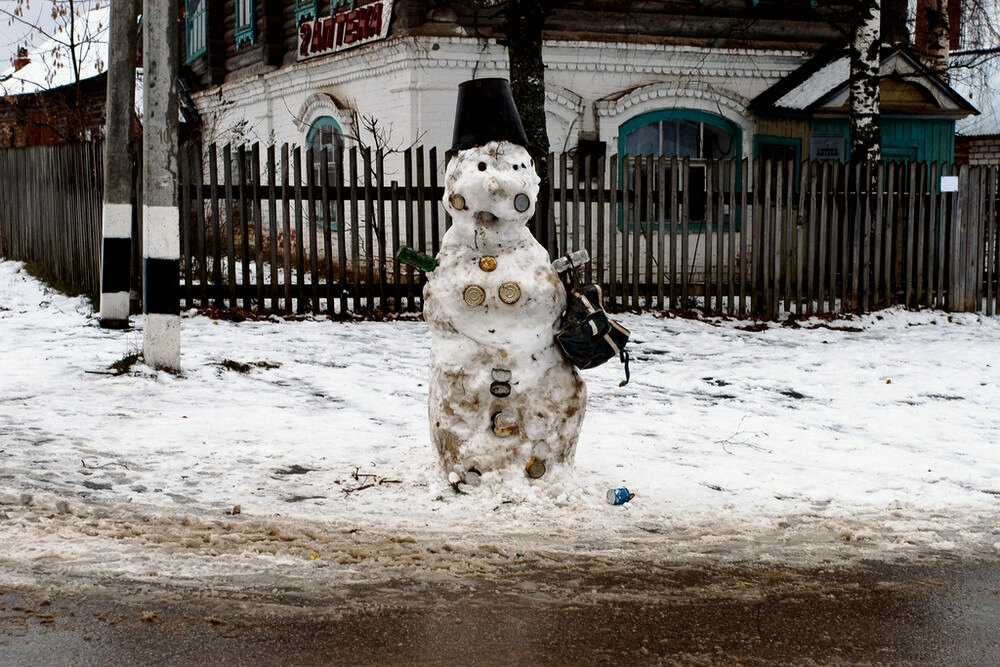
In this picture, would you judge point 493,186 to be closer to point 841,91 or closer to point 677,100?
point 841,91

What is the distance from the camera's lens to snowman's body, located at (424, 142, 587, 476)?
5.15 metres

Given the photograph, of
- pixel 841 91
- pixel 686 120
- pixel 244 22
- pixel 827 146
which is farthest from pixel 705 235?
pixel 244 22

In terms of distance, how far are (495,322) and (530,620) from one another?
168 centimetres

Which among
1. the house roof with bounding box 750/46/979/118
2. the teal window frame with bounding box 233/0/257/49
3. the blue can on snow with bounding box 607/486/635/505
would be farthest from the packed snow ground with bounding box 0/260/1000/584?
the teal window frame with bounding box 233/0/257/49

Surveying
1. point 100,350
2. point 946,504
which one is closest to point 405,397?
point 100,350

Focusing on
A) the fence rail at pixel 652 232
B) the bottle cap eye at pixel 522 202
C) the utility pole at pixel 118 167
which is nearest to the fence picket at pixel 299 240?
the fence rail at pixel 652 232

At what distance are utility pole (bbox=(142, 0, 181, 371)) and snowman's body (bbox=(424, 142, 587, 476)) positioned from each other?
133 inches

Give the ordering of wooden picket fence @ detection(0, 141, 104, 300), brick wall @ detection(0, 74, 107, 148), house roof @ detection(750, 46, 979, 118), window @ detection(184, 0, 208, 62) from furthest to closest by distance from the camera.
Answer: brick wall @ detection(0, 74, 107, 148), window @ detection(184, 0, 208, 62), house roof @ detection(750, 46, 979, 118), wooden picket fence @ detection(0, 141, 104, 300)

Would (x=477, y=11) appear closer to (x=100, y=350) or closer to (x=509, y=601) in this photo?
(x=100, y=350)

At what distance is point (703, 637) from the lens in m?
3.71

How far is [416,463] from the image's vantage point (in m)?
5.84

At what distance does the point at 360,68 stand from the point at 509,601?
12.4 meters

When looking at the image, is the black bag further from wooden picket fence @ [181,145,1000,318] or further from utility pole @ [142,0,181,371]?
wooden picket fence @ [181,145,1000,318]

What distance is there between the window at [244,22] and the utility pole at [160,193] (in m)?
10.2
